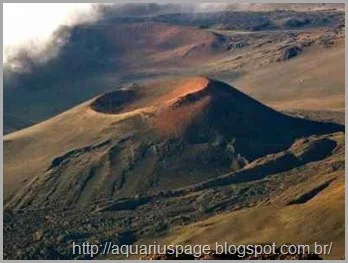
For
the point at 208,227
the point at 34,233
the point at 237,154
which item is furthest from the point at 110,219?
the point at 237,154

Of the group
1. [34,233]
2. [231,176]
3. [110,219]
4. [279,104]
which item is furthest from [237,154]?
[279,104]

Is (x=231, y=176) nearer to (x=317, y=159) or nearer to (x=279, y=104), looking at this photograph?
(x=317, y=159)

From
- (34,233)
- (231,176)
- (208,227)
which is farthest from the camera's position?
(231,176)

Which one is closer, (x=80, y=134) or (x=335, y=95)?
(x=80, y=134)

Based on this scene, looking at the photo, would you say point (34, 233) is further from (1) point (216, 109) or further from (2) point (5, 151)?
(1) point (216, 109)

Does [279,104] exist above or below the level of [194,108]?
below

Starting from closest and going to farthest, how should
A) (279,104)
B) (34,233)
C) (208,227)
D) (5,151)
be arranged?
(208,227) < (34,233) < (5,151) < (279,104)
